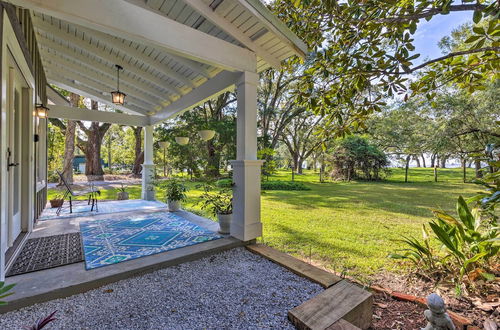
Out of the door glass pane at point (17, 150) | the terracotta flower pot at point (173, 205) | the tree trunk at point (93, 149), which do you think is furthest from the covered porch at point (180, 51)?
the tree trunk at point (93, 149)

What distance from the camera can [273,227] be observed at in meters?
4.41

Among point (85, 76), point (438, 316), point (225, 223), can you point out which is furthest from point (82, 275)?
point (85, 76)

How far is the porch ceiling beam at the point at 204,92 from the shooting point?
11.5 feet

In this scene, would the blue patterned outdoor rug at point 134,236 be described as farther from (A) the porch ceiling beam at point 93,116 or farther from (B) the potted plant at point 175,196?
(A) the porch ceiling beam at point 93,116

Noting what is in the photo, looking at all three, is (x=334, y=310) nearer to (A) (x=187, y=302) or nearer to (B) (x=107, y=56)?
(A) (x=187, y=302)

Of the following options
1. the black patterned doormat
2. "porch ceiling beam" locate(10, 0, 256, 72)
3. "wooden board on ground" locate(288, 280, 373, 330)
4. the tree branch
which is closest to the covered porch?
"porch ceiling beam" locate(10, 0, 256, 72)

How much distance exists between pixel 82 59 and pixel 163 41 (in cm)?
308

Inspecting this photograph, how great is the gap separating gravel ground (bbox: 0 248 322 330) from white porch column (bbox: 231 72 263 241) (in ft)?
2.35

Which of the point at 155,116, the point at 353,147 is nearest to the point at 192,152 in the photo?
the point at 155,116

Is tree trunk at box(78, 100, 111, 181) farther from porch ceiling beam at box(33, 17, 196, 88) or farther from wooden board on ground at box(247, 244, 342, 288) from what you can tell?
wooden board on ground at box(247, 244, 342, 288)

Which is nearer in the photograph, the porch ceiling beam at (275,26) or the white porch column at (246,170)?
the porch ceiling beam at (275,26)

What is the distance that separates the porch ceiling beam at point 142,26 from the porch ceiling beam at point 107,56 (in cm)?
227

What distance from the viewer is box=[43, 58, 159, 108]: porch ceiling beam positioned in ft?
15.7

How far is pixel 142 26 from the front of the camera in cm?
232
